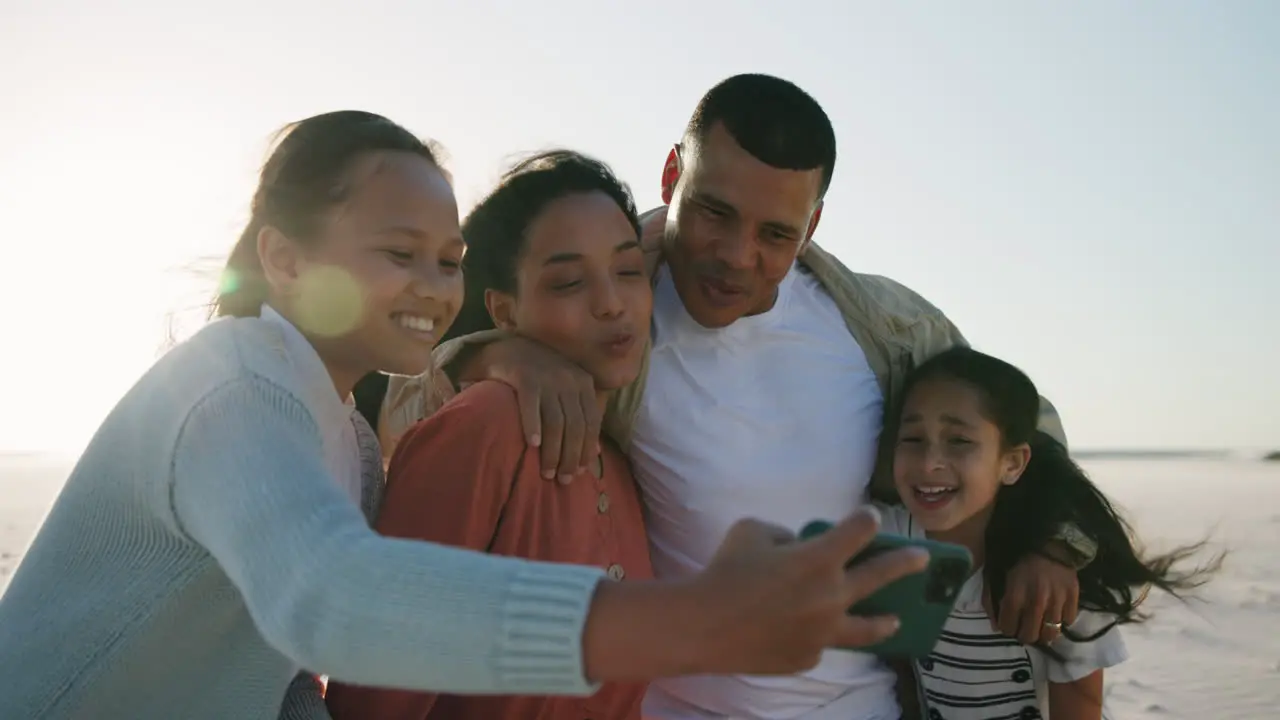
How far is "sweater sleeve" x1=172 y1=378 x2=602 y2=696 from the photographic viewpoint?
1.34m

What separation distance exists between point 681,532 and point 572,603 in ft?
6.67

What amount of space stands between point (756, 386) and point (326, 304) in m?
1.57

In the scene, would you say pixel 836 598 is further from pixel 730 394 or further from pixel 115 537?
pixel 730 394

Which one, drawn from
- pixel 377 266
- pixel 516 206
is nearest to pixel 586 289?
pixel 516 206

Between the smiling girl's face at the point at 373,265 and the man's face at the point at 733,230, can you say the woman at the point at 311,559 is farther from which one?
the man's face at the point at 733,230

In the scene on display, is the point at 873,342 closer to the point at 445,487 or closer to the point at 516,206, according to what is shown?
the point at 516,206

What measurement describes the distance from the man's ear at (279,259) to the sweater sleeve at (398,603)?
87 cm

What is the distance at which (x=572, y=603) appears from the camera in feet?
4.41

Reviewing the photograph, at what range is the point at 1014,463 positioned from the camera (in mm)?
3701

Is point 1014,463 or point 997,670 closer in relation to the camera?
point 997,670

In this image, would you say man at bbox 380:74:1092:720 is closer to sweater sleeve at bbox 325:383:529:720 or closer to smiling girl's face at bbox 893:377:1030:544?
smiling girl's face at bbox 893:377:1030:544

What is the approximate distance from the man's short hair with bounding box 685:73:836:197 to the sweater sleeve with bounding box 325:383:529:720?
1.29 m

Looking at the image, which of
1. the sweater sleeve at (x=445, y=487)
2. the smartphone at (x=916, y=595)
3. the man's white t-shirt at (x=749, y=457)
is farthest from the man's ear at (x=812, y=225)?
the smartphone at (x=916, y=595)

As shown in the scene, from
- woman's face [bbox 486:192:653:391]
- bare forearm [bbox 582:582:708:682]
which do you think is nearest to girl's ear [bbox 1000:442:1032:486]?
woman's face [bbox 486:192:653:391]
